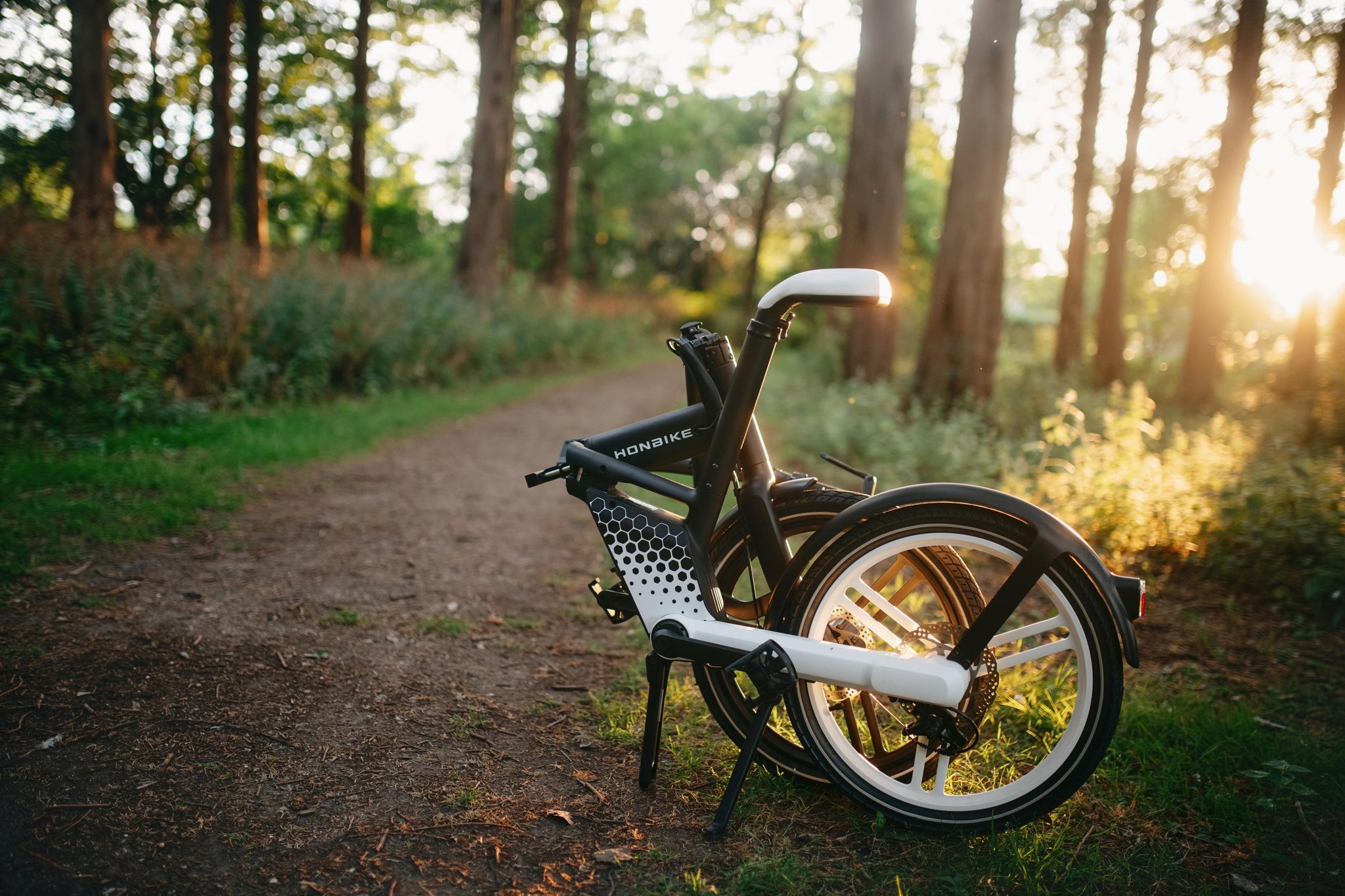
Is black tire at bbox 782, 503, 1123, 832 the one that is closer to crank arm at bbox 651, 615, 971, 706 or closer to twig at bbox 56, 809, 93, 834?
crank arm at bbox 651, 615, 971, 706

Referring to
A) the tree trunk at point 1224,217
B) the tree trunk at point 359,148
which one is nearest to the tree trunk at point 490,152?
the tree trunk at point 359,148

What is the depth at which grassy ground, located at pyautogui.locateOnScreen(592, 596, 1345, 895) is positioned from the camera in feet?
7.24

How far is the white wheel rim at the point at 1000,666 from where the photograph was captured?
2197mm

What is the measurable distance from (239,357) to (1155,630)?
8.54m

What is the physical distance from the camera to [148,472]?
18.6 ft

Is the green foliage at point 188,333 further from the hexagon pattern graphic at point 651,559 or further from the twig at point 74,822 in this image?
the hexagon pattern graphic at point 651,559

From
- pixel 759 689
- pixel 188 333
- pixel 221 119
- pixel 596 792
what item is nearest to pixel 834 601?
pixel 759 689

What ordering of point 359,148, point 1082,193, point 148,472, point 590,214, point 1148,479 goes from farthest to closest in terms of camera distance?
point 590,214 < point 359,148 < point 1082,193 < point 148,472 < point 1148,479

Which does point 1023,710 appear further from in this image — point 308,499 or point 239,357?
point 239,357

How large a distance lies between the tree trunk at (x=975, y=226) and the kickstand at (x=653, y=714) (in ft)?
21.6

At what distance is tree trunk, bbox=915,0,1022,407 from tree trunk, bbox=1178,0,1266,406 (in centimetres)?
523

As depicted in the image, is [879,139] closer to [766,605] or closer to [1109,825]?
[766,605]

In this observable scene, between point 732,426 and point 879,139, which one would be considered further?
point 879,139

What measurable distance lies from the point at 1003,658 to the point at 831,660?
492mm
